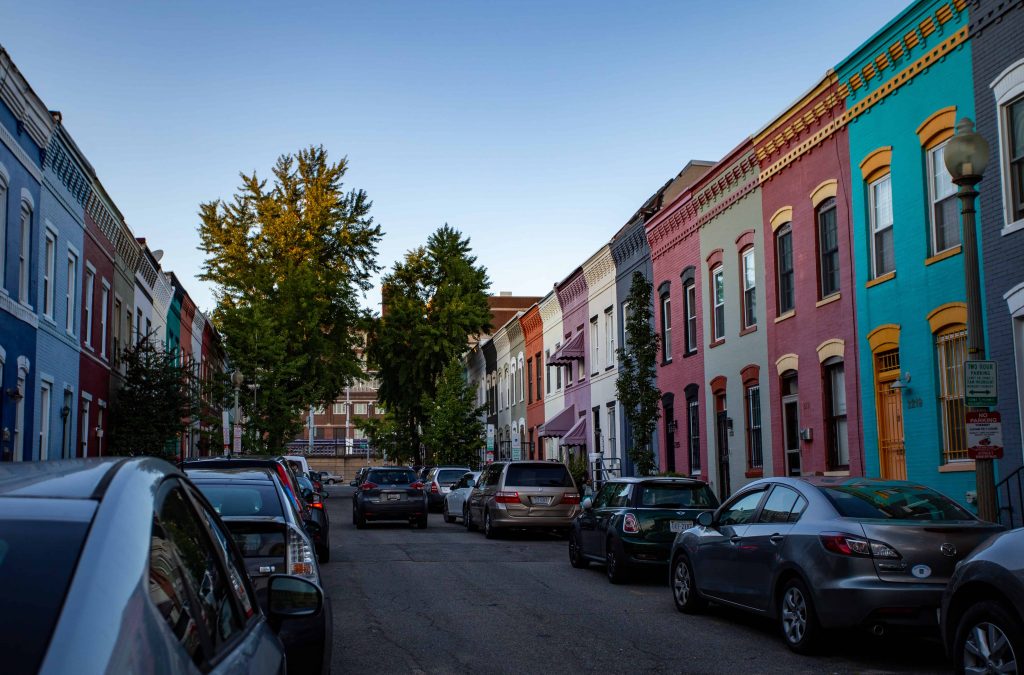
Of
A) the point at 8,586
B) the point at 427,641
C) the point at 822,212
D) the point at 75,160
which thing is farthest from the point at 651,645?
the point at 75,160

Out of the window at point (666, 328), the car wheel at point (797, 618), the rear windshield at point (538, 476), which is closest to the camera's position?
the car wheel at point (797, 618)

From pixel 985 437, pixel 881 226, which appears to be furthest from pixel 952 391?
pixel 985 437

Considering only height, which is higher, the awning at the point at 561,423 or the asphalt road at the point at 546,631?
the awning at the point at 561,423

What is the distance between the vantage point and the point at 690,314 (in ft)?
97.2

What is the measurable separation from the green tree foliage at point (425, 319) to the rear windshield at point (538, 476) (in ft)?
110

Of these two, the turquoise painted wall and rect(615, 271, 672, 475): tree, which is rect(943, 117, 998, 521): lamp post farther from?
rect(615, 271, 672, 475): tree

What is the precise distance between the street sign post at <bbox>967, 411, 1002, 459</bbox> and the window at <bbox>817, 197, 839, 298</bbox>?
10.4 m

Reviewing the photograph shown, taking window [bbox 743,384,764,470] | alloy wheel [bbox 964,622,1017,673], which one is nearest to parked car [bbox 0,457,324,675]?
alloy wheel [bbox 964,622,1017,673]

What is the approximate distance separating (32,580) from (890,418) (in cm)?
1818

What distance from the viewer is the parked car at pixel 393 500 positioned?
95.9ft

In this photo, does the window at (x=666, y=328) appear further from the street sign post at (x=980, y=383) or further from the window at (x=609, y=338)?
the street sign post at (x=980, y=383)

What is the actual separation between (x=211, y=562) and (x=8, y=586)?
1.27 meters

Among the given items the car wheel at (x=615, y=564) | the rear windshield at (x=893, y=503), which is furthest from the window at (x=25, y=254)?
the rear windshield at (x=893, y=503)

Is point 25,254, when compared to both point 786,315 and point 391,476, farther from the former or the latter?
point 786,315
